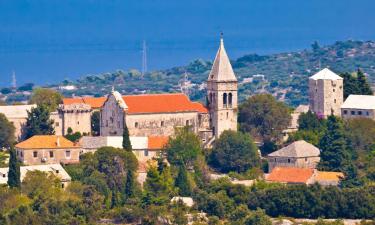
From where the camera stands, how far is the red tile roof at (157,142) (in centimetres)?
7112

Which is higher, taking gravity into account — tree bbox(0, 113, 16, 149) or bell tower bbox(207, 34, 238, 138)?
bell tower bbox(207, 34, 238, 138)

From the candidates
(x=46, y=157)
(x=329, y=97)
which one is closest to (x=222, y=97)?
(x=329, y=97)

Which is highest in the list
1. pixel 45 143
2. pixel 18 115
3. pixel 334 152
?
pixel 18 115

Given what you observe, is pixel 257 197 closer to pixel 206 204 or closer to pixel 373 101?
pixel 206 204

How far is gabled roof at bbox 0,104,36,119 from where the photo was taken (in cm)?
7512

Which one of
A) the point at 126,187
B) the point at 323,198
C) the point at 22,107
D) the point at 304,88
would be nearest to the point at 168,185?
the point at 126,187

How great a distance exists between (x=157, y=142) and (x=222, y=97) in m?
4.80

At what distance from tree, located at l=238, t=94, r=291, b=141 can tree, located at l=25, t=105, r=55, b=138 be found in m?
8.09

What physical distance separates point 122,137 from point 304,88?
59.1 m

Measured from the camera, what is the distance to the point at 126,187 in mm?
66562

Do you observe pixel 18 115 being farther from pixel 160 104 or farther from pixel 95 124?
pixel 160 104

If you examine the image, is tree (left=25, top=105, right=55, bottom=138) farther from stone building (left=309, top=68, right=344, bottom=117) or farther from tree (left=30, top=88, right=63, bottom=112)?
stone building (left=309, top=68, right=344, bottom=117)

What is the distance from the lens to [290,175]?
68.9m

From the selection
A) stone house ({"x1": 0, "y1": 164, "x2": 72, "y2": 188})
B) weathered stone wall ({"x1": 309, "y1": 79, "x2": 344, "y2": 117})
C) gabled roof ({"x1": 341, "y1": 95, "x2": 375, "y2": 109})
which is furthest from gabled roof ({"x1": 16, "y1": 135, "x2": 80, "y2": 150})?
gabled roof ({"x1": 341, "y1": 95, "x2": 375, "y2": 109})
